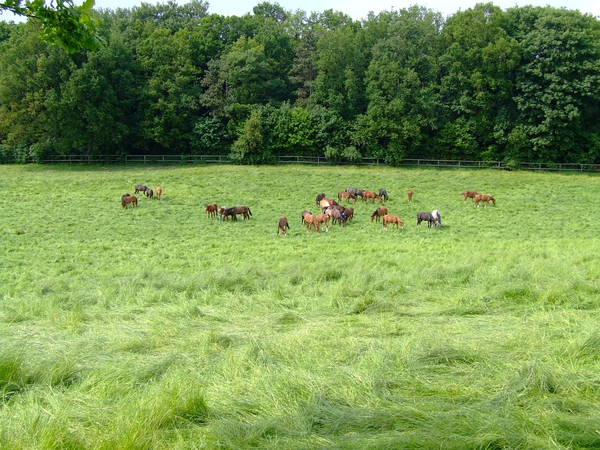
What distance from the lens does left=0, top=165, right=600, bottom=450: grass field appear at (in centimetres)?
345

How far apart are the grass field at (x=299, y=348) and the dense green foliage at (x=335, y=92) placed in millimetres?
26757

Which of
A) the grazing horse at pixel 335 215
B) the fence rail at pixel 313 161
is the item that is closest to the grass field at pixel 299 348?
the grazing horse at pixel 335 215

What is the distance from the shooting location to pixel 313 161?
43.3 m

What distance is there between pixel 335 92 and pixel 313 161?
287 inches

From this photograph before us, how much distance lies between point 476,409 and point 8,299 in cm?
908

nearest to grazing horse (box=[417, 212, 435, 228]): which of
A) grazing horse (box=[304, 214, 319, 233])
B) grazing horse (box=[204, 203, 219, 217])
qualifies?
grazing horse (box=[304, 214, 319, 233])

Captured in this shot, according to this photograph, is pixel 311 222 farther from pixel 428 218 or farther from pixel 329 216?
pixel 428 218

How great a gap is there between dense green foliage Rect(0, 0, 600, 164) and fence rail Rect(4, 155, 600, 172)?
828 millimetres

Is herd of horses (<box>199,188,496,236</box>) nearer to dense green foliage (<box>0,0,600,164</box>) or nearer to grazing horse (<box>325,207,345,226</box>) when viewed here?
grazing horse (<box>325,207,345,226</box>)

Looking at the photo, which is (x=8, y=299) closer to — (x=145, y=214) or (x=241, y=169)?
(x=145, y=214)

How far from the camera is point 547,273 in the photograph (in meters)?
9.15

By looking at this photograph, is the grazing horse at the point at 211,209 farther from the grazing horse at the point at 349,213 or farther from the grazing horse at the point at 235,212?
the grazing horse at the point at 349,213

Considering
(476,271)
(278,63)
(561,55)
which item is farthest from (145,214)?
(561,55)

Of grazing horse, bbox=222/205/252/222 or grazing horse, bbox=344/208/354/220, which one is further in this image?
grazing horse, bbox=222/205/252/222
